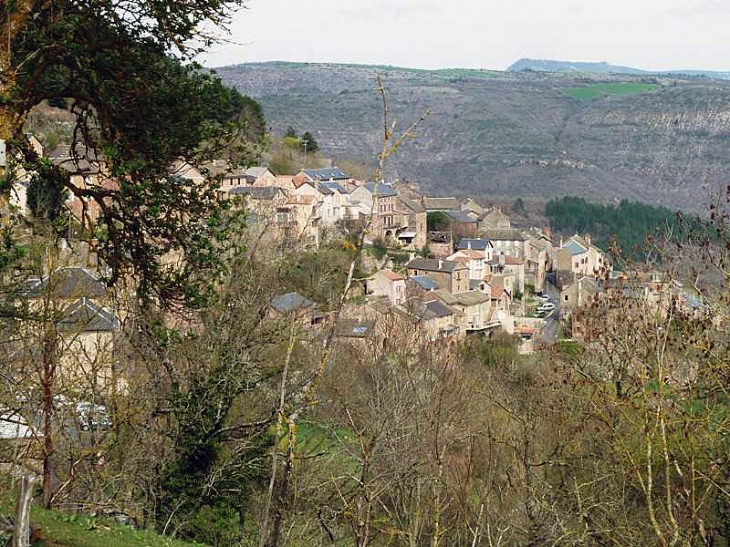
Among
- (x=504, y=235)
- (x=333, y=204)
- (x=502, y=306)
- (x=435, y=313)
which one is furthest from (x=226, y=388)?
(x=504, y=235)

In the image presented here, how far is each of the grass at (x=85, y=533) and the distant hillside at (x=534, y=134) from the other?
80.8m

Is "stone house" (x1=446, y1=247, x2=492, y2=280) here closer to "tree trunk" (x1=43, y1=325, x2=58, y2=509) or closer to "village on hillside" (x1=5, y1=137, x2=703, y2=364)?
"village on hillside" (x1=5, y1=137, x2=703, y2=364)

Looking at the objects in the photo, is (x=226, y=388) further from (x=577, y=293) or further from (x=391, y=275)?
(x=391, y=275)

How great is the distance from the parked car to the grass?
2135 millimetres

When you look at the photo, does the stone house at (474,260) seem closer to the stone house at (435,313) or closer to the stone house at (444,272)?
the stone house at (444,272)

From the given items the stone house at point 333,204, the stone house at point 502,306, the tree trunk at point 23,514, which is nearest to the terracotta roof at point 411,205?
the stone house at point 333,204

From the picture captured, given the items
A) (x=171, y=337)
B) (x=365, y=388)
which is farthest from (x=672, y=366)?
(x=365, y=388)

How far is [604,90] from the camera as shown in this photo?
152250 mm

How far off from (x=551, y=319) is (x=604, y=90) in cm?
11563

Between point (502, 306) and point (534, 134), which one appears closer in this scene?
point (502, 306)

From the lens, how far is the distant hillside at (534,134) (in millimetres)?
103438

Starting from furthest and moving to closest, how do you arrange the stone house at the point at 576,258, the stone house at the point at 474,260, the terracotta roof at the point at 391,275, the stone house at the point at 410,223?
the stone house at the point at 576,258
the stone house at the point at 410,223
the stone house at the point at 474,260
the terracotta roof at the point at 391,275

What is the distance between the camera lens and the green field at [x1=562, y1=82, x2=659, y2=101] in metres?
148

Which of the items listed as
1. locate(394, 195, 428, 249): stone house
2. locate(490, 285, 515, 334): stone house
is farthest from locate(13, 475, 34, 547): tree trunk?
locate(394, 195, 428, 249): stone house
